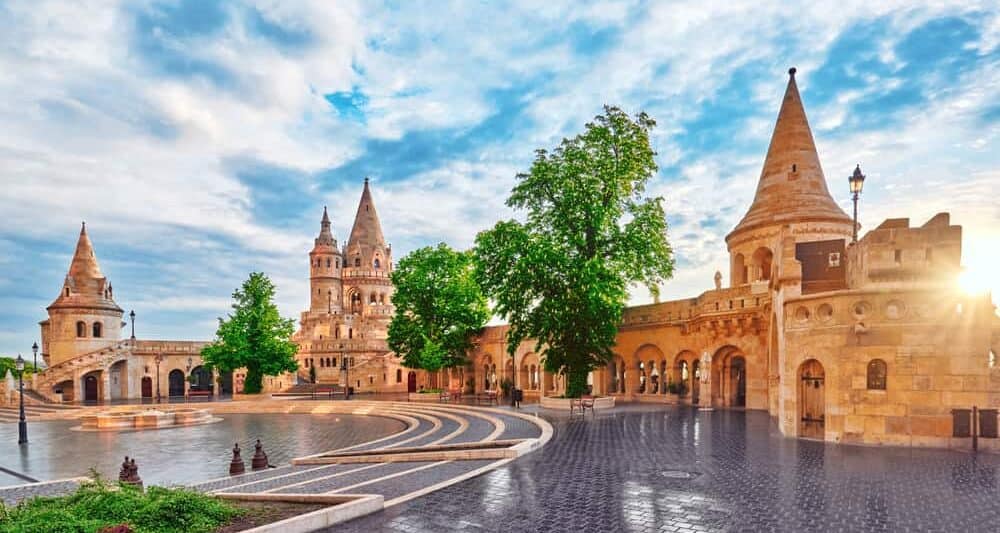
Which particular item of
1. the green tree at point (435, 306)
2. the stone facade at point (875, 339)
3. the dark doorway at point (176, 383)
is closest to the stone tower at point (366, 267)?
the dark doorway at point (176, 383)

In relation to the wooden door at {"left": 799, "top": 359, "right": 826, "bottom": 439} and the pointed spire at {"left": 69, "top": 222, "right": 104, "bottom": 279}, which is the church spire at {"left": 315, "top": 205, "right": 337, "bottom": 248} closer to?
the pointed spire at {"left": 69, "top": 222, "right": 104, "bottom": 279}

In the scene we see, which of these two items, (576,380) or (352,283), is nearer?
(576,380)

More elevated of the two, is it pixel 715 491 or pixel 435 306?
pixel 435 306

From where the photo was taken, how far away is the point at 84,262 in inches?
1941

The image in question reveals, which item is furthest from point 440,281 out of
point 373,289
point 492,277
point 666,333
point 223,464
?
point 373,289

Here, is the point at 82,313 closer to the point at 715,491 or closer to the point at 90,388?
the point at 90,388

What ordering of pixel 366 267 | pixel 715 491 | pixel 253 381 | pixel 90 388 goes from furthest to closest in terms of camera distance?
pixel 366 267 → pixel 90 388 → pixel 253 381 → pixel 715 491

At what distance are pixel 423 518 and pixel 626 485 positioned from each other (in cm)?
404

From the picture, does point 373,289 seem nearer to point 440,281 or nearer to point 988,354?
point 440,281

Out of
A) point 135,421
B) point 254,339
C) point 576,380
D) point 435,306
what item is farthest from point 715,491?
point 254,339

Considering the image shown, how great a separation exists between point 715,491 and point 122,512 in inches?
369

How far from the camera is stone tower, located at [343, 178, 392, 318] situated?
75.2 m

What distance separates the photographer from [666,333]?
28.9 metres

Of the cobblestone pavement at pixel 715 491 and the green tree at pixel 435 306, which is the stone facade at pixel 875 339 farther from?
the green tree at pixel 435 306
